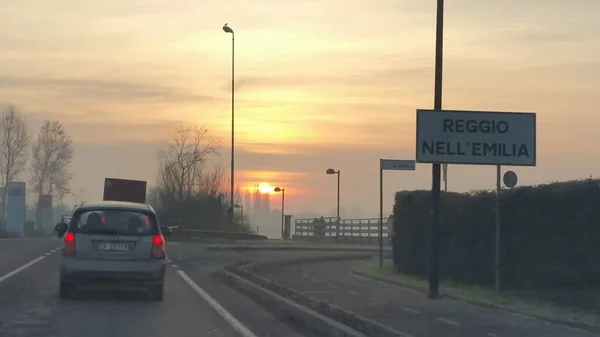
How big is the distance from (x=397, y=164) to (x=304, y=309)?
8.91 m

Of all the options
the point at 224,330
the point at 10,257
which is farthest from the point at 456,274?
the point at 10,257

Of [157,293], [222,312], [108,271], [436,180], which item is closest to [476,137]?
[436,180]

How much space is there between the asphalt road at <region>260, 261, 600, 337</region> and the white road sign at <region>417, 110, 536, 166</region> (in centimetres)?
290

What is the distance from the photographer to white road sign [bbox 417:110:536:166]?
61.8 feet

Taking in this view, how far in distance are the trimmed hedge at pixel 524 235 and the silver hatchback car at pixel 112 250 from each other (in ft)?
22.2

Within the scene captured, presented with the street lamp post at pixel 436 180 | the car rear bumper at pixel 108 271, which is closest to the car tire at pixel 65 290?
the car rear bumper at pixel 108 271

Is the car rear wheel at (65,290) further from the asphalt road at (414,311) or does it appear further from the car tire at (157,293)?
the asphalt road at (414,311)

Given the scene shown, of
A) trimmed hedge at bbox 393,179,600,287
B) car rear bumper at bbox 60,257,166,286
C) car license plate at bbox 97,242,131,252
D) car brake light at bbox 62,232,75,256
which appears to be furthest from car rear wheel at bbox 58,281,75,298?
trimmed hedge at bbox 393,179,600,287

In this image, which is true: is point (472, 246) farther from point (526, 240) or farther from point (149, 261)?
point (149, 261)

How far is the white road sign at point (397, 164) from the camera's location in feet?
78.6

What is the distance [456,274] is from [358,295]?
3.11 m

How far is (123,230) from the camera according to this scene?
58.2 feet

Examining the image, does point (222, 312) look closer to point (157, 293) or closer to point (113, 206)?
point (157, 293)

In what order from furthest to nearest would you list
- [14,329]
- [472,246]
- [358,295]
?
1. [472,246]
2. [358,295]
3. [14,329]
